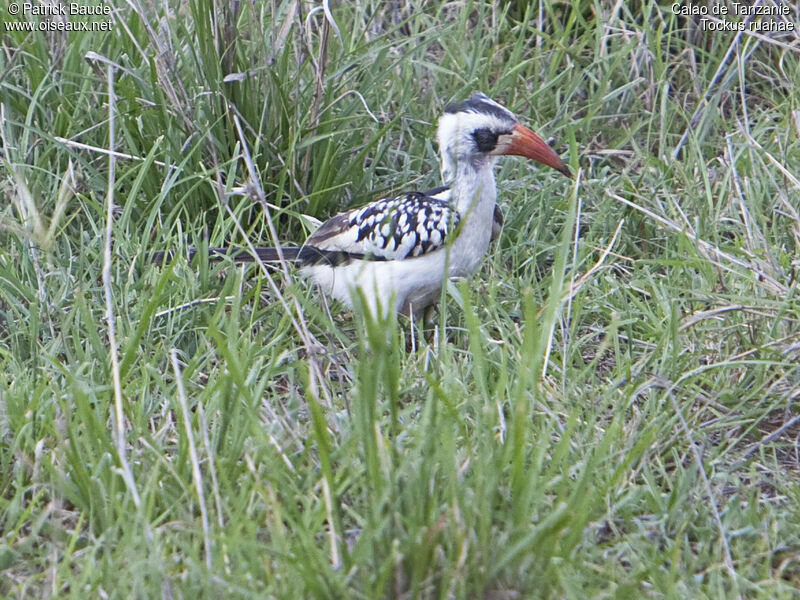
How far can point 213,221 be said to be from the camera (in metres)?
3.70

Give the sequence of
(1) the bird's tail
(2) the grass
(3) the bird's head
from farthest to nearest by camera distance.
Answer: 1. (3) the bird's head
2. (1) the bird's tail
3. (2) the grass

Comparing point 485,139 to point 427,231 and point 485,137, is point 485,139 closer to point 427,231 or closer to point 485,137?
point 485,137

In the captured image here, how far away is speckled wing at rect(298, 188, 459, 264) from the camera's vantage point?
3326mm

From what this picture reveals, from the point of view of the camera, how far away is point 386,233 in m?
3.26

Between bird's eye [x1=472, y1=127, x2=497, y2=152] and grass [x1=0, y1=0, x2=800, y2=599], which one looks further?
bird's eye [x1=472, y1=127, x2=497, y2=152]

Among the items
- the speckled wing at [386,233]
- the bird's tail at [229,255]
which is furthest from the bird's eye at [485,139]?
the bird's tail at [229,255]

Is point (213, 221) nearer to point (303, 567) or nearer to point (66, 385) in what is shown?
point (66, 385)

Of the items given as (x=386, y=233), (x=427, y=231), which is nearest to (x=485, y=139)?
(x=427, y=231)

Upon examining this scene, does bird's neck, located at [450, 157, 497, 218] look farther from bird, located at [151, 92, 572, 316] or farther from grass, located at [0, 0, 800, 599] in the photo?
grass, located at [0, 0, 800, 599]

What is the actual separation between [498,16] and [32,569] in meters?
3.20

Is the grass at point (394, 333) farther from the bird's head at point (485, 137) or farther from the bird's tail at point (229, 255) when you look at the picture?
the bird's head at point (485, 137)

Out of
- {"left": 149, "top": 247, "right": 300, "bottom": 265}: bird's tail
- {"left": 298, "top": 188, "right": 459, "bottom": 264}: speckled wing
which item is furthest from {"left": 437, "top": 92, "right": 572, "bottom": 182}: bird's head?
{"left": 149, "top": 247, "right": 300, "bottom": 265}: bird's tail

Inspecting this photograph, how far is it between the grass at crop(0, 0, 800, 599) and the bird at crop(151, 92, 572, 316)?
13 centimetres

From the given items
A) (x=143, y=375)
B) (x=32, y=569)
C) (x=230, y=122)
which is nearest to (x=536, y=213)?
(x=230, y=122)
